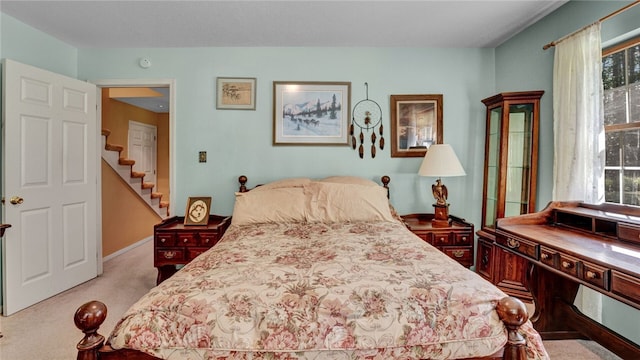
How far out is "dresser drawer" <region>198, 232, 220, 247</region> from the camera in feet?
8.71

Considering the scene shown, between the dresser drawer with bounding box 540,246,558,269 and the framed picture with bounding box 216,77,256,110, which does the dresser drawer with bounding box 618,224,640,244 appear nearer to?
the dresser drawer with bounding box 540,246,558,269

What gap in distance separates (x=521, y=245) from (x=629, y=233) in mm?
516

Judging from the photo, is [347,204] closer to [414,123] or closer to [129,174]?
[414,123]

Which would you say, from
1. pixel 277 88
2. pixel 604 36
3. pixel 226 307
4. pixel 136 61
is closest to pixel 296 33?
pixel 277 88

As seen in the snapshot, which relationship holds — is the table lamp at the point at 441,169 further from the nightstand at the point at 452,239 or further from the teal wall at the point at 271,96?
the teal wall at the point at 271,96

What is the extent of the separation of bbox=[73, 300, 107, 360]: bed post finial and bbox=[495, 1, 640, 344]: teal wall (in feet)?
9.87

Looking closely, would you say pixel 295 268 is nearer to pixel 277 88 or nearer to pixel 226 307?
pixel 226 307

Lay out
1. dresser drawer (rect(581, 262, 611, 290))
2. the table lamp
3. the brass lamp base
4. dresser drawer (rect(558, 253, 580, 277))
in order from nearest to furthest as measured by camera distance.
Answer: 1. dresser drawer (rect(581, 262, 611, 290))
2. dresser drawer (rect(558, 253, 580, 277))
3. the table lamp
4. the brass lamp base

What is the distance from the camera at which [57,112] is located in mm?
2705

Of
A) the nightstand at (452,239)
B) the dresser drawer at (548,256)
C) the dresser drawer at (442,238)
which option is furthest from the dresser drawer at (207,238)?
the dresser drawer at (548,256)

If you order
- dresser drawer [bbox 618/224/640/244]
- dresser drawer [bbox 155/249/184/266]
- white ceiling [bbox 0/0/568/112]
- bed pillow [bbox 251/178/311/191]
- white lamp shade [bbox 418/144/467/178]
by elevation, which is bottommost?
dresser drawer [bbox 155/249/184/266]

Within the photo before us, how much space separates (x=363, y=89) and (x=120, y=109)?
3922mm

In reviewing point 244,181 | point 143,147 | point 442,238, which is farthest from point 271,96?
point 143,147

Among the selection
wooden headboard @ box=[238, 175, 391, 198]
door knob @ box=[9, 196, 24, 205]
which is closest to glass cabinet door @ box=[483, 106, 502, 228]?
wooden headboard @ box=[238, 175, 391, 198]
